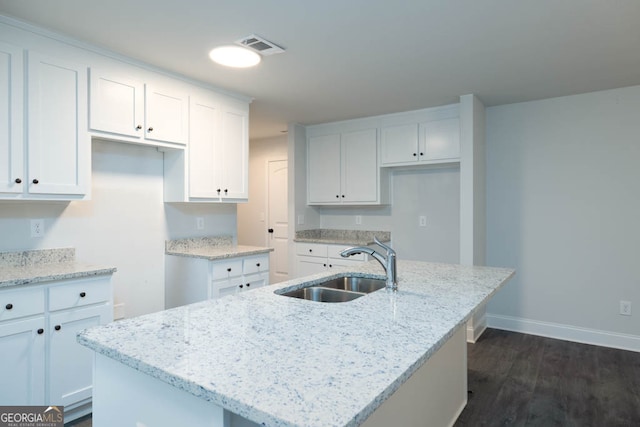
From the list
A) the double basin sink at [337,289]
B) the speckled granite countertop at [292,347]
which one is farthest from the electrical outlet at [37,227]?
the double basin sink at [337,289]

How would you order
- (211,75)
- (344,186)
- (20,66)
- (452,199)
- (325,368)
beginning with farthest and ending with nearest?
(344,186) → (452,199) → (211,75) → (20,66) → (325,368)

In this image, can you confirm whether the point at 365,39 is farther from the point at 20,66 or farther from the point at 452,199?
the point at 452,199

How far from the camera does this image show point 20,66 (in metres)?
2.19

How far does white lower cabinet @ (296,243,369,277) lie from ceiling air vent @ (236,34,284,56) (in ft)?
7.42

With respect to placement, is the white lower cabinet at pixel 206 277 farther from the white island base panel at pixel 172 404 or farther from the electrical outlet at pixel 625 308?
the electrical outlet at pixel 625 308

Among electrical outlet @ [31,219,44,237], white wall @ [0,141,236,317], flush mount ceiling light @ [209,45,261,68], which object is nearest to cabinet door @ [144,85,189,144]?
white wall @ [0,141,236,317]

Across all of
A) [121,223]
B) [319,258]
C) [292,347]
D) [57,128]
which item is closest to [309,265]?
[319,258]

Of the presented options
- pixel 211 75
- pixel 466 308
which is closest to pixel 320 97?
pixel 211 75

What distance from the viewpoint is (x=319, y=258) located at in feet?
14.6

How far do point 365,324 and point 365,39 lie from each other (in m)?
1.89

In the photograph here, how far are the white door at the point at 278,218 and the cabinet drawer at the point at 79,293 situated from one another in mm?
3236

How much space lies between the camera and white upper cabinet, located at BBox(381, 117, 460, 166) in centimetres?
391

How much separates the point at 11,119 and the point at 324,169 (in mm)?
3189

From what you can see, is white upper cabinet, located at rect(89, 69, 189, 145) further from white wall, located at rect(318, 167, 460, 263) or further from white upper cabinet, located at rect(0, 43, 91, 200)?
white wall, located at rect(318, 167, 460, 263)
